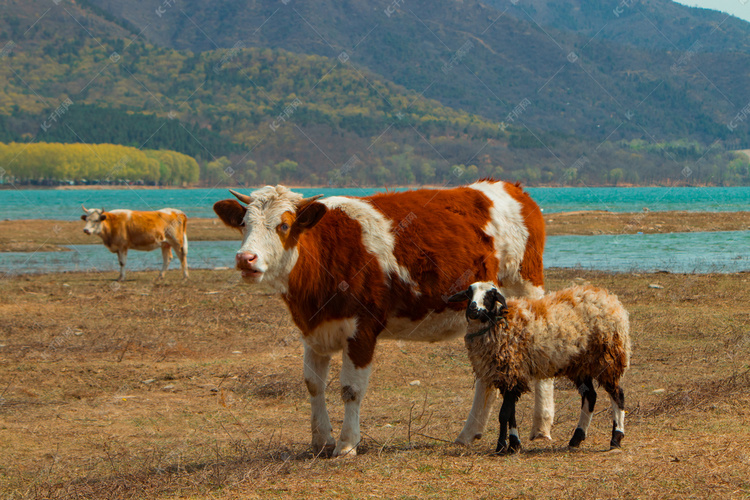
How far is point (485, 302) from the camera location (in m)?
6.64

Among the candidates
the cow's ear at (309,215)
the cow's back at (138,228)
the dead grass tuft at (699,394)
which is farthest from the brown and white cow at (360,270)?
the cow's back at (138,228)

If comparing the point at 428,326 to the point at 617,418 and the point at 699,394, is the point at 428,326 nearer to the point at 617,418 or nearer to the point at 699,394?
the point at 617,418

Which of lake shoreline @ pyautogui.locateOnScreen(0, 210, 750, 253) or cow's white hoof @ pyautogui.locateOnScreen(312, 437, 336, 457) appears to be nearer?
cow's white hoof @ pyautogui.locateOnScreen(312, 437, 336, 457)

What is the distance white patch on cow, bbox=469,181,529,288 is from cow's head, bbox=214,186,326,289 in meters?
2.33

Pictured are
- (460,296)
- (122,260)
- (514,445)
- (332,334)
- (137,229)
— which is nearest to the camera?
(514,445)

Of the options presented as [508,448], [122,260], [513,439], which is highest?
[513,439]

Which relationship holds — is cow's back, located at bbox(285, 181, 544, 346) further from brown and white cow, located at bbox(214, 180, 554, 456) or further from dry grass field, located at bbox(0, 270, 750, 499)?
dry grass field, located at bbox(0, 270, 750, 499)

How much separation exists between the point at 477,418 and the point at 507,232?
7.42ft

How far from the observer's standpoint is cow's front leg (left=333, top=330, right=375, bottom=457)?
6867mm

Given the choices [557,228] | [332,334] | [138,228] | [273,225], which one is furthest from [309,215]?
[557,228]

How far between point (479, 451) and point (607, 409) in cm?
247

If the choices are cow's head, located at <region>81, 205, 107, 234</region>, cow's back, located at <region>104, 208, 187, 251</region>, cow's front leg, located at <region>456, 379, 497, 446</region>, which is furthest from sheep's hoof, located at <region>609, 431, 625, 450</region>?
cow's head, located at <region>81, 205, 107, 234</region>

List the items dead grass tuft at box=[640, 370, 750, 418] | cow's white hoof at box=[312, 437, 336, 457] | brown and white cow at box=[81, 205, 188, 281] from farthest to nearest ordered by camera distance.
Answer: brown and white cow at box=[81, 205, 188, 281], dead grass tuft at box=[640, 370, 750, 418], cow's white hoof at box=[312, 437, 336, 457]

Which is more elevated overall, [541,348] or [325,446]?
[541,348]
